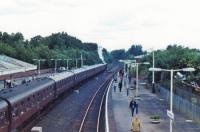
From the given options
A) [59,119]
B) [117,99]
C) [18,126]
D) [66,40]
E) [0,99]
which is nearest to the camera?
[0,99]

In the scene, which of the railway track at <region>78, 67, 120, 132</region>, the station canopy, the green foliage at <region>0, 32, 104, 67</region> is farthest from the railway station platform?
the green foliage at <region>0, 32, 104, 67</region>

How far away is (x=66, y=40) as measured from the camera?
198 meters

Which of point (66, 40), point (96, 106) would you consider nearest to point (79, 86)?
point (96, 106)

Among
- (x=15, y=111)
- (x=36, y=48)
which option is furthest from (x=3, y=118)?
(x=36, y=48)

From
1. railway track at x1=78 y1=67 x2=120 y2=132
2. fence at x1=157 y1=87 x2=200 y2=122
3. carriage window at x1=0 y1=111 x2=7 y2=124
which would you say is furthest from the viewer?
fence at x1=157 y1=87 x2=200 y2=122

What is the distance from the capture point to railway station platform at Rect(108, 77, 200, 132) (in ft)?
118

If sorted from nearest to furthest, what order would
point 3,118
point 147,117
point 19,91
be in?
point 3,118, point 19,91, point 147,117

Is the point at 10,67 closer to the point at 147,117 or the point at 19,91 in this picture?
the point at 147,117

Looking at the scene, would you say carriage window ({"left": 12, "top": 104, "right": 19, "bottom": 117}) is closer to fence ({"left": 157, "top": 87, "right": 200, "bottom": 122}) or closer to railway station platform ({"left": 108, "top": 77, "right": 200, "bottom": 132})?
railway station platform ({"left": 108, "top": 77, "right": 200, "bottom": 132})

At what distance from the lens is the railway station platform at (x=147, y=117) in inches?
1414

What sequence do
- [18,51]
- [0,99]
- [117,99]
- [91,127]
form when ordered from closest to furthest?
1. [0,99]
2. [91,127]
3. [117,99]
4. [18,51]

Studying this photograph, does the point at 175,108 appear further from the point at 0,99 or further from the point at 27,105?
the point at 0,99

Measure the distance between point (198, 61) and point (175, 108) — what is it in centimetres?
1076

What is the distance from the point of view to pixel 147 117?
42.5 m
